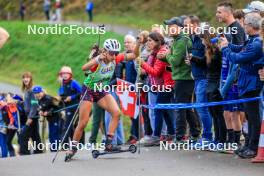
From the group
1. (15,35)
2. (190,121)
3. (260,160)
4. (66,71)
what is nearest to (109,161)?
(190,121)

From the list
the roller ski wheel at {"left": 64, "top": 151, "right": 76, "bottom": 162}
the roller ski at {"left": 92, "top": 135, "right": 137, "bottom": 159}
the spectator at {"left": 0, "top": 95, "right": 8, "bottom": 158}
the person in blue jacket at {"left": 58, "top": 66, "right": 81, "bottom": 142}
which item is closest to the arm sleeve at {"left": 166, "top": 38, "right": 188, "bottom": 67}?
the roller ski at {"left": 92, "top": 135, "right": 137, "bottom": 159}

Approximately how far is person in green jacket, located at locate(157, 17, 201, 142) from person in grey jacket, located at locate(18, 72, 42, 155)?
4.75m

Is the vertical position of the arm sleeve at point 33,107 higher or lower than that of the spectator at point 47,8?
lower

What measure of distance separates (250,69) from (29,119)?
722 cm

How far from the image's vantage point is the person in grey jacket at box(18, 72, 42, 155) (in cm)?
1845

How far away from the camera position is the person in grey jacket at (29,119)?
1845 centimetres

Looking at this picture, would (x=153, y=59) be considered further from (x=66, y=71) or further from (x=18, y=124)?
(x=18, y=124)

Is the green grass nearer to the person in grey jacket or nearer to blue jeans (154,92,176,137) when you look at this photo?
the person in grey jacket

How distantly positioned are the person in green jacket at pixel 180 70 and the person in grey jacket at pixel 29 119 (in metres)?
4.75

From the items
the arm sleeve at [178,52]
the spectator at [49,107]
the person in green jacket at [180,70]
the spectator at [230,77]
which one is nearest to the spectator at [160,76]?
the person in green jacket at [180,70]

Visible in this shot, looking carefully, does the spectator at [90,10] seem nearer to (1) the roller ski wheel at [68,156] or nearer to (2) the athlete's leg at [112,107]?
(2) the athlete's leg at [112,107]

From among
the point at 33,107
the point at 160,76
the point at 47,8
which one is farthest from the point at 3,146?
the point at 47,8

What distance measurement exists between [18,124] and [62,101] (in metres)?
1.38

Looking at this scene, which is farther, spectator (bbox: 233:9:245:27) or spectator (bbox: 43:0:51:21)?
spectator (bbox: 43:0:51:21)
